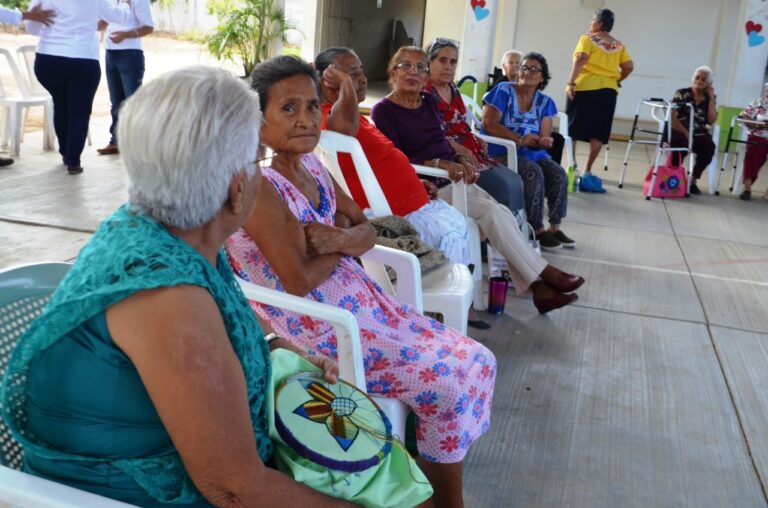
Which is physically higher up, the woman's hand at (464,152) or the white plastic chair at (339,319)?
the woman's hand at (464,152)

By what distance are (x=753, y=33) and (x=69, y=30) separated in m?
8.27

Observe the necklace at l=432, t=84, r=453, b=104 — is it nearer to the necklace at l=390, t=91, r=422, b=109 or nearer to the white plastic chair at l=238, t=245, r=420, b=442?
the necklace at l=390, t=91, r=422, b=109

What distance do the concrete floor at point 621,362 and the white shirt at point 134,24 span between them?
3.67 ft

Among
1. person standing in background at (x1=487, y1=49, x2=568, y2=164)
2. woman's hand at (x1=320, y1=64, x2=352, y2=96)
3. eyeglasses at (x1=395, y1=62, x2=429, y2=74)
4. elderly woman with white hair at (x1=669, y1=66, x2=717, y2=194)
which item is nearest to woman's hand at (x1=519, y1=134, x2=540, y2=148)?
eyeglasses at (x1=395, y1=62, x2=429, y2=74)

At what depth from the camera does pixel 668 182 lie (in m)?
7.56

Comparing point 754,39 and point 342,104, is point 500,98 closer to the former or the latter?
point 342,104

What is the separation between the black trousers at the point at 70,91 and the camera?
597 centimetres

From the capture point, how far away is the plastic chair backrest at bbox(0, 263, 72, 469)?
1.38m

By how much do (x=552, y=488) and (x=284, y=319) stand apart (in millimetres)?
1027

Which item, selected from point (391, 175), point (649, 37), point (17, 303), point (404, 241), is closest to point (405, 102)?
point (391, 175)

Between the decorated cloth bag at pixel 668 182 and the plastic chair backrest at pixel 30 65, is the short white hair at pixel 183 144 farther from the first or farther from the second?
the decorated cloth bag at pixel 668 182

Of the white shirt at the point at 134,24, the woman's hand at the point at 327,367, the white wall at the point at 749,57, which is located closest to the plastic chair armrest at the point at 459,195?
the woman's hand at the point at 327,367

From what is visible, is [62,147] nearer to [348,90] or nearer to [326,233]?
[348,90]

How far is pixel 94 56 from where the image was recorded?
607 centimetres
